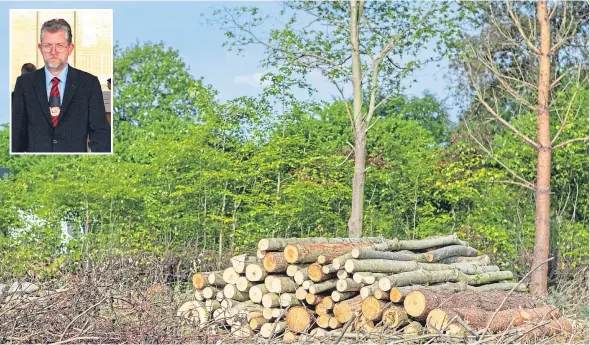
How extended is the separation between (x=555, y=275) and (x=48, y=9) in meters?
9.23

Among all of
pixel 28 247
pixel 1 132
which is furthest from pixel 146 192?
pixel 1 132

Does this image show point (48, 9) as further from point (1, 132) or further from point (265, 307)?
point (1, 132)

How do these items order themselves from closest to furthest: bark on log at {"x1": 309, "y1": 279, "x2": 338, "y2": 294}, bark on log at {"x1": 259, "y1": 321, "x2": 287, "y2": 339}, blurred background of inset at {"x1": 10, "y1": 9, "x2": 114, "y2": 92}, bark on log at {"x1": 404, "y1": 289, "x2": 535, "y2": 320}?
bark on log at {"x1": 404, "y1": 289, "x2": 535, "y2": 320}
bark on log at {"x1": 309, "y1": 279, "x2": 338, "y2": 294}
bark on log at {"x1": 259, "y1": 321, "x2": 287, "y2": 339}
blurred background of inset at {"x1": 10, "y1": 9, "x2": 114, "y2": 92}

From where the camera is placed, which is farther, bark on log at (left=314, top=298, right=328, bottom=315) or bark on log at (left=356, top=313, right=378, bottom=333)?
bark on log at (left=314, top=298, right=328, bottom=315)

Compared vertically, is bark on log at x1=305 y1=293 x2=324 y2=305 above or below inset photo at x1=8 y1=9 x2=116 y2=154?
below

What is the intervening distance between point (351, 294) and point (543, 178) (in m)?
4.75

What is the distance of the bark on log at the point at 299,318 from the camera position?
9.78 m

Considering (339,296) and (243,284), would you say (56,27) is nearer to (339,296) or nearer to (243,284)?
(243,284)

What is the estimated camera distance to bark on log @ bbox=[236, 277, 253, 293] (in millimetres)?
10453

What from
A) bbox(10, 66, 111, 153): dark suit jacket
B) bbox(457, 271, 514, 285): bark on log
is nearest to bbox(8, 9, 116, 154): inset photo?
bbox(10, 66, 111, 153): dark suit jacket

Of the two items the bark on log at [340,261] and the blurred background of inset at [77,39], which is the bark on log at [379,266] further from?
the blurred background of inset at [77,39]

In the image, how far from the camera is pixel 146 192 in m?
15.2

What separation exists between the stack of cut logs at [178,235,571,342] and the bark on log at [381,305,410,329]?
11 mm

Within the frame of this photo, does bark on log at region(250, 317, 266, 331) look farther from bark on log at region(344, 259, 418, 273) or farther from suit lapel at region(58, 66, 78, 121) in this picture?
suit lapel at region(58, 66, 78, 121)
